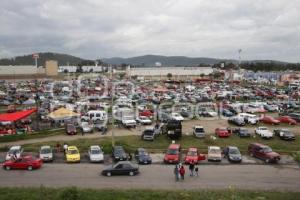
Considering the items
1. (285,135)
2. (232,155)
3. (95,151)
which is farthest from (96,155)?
(285,135)

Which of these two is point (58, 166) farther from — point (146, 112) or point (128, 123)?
point (146, 112)

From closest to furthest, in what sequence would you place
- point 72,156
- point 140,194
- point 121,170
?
point 140,194
point 121,170
point 72,156

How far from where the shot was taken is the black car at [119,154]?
112 feet

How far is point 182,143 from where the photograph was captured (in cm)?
4147

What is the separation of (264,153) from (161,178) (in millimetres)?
11141

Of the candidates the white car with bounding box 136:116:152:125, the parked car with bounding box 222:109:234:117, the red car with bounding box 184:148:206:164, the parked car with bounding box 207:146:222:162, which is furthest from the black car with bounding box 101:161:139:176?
the parked car with bounding box 222:109:234:117

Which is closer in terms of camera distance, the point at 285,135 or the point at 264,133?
the point at 285,135

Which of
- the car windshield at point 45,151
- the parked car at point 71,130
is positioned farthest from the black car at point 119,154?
the parked car at point 71,130

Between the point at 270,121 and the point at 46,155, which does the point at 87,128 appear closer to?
the point at 46,155

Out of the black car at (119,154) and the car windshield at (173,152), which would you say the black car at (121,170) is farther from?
the car windshield at (173,152)

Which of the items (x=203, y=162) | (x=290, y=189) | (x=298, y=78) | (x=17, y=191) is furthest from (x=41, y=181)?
(x=298, y=78)

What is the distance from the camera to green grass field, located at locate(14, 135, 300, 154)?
39.1m

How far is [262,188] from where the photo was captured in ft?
84.7

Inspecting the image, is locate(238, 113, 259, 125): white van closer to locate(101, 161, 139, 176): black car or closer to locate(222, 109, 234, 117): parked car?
locate(222, 109, 234, 117): parked car
